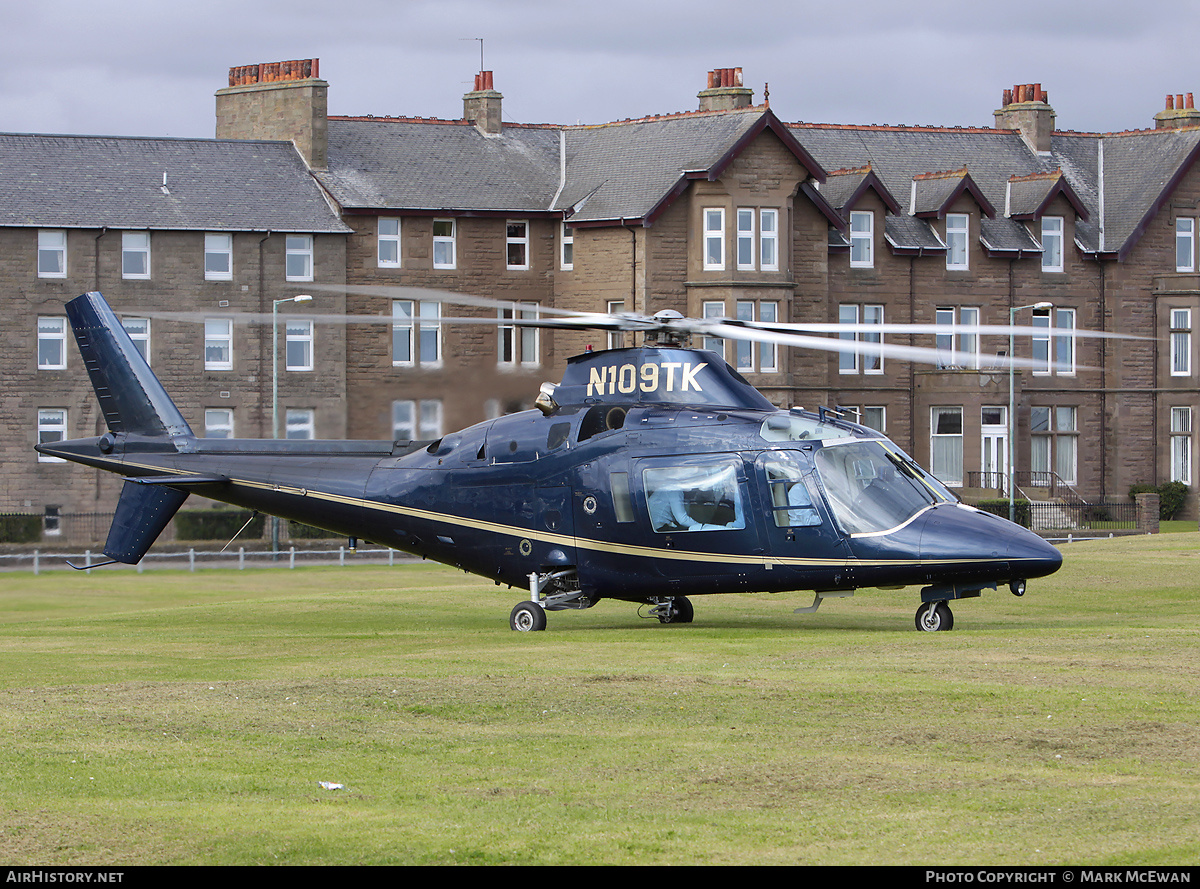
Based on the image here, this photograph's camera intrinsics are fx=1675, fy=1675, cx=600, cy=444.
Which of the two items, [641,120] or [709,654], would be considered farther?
[641,120]

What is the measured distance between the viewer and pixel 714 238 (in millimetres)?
60438

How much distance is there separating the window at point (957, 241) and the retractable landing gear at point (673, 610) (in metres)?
44.0

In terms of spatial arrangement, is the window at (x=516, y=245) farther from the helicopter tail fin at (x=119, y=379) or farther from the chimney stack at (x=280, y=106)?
the helicopter tail fin at (x=119, y=379)

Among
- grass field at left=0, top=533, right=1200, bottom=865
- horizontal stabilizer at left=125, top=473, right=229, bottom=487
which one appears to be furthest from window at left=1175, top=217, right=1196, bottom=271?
horizontal stabilizer at left=125, top=473, right=229, bottom=487

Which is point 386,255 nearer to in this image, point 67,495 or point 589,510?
point 67,495

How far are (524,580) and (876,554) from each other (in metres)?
5.60

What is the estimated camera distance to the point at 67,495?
58969mm

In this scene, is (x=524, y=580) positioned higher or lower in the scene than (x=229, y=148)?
lower

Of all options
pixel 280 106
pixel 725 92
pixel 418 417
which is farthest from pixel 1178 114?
pixel 418 417

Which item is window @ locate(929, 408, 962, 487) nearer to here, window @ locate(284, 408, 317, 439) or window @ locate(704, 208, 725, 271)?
window @ locate(704, 208, 725, 271)

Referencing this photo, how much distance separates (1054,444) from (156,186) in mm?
36115

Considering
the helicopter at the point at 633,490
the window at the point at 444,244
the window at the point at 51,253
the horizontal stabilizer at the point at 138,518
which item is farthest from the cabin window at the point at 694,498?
the window at the point at 51,253

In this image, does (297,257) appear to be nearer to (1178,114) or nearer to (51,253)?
(51,253)

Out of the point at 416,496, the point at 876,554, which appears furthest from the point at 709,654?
the point at 416,496
